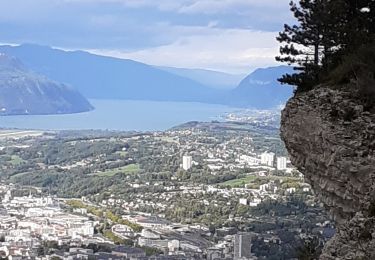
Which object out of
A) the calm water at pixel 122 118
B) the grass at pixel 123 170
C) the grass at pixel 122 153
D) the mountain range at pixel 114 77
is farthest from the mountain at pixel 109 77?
the grass at pixel 123 170

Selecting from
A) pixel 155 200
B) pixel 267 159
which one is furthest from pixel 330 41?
pixel 267 159

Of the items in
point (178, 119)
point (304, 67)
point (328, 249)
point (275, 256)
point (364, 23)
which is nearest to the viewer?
point (328, 249)

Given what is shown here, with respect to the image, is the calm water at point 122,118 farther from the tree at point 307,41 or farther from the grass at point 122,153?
the tree at point 307,41

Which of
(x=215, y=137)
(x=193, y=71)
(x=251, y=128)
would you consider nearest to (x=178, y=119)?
(x=251, y=128)

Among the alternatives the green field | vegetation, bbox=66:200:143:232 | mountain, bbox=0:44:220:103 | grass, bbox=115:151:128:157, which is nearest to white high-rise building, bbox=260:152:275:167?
the green field

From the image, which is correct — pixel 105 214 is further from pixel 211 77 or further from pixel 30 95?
pixel 211 77

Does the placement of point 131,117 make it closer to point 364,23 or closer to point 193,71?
point 193,71
